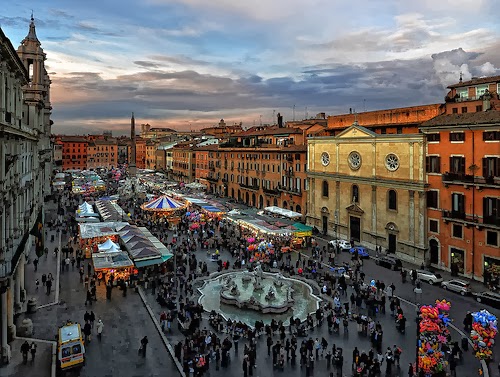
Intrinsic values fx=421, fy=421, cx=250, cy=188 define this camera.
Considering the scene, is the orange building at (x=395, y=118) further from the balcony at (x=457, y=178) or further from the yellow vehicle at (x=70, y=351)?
the yellow vehicle at (x=70, y=351)

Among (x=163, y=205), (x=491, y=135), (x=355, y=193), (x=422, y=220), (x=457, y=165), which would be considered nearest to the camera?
(x=491, y=135)

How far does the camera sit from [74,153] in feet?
496

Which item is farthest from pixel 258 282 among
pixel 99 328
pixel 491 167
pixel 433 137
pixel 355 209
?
pixel 433 137

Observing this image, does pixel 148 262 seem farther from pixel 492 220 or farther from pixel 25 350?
pixel 492 220

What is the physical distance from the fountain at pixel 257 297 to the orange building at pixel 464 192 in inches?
488

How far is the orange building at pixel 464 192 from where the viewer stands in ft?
96.2

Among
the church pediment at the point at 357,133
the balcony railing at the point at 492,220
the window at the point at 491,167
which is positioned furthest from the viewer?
the church pediment at the point at 357,133

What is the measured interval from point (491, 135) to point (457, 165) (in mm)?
3374

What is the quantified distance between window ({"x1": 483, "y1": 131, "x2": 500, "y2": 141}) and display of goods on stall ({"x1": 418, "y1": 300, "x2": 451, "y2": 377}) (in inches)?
685

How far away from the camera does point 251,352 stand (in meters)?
18.4

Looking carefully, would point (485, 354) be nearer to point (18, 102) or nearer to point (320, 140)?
point (18, 102)

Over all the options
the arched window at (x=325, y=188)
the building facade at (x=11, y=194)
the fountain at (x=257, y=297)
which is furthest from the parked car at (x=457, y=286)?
the building facade at (x=11, y=194)

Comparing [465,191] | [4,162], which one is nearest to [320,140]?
[465,191]

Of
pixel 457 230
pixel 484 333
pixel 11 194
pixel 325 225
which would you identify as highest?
pixel 11 194
